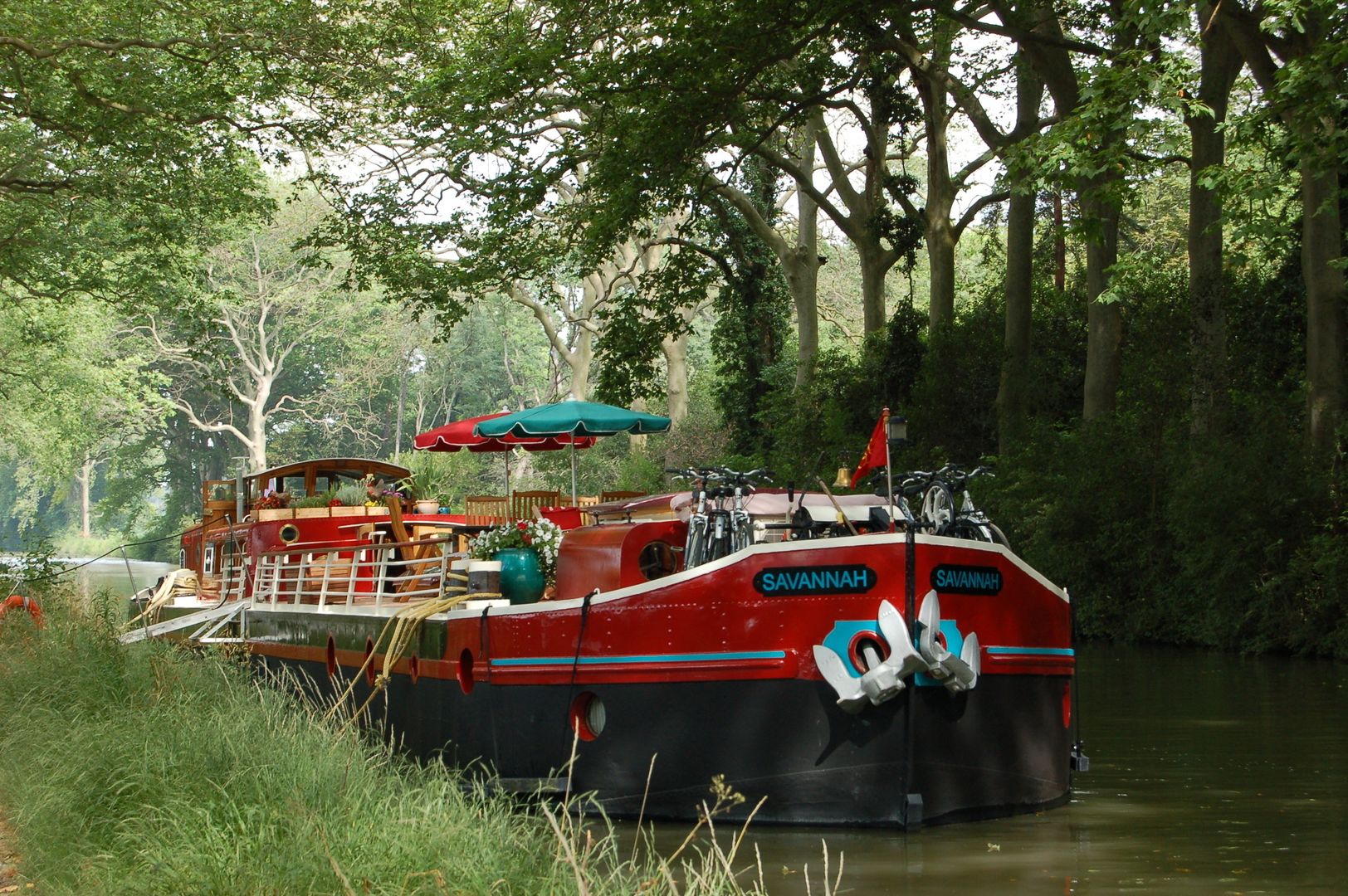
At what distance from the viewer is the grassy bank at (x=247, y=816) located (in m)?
6.65

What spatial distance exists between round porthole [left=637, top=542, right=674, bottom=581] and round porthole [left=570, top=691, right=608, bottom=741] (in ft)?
3.69

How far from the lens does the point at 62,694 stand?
12.8m

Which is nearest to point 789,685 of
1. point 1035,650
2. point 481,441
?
point 1035,650

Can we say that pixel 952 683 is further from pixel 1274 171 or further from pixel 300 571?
pixel 1274 171

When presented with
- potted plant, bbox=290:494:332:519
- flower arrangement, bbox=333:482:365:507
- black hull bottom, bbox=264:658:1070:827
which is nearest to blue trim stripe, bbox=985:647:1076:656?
black hull bottom, bbox=264:658:1070:827

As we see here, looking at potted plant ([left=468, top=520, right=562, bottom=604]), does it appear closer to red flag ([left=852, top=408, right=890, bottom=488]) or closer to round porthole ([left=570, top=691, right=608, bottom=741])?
round porthole ([left=570, top=691, right=608, bottom=741])

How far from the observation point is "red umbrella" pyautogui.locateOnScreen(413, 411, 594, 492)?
1956 cm

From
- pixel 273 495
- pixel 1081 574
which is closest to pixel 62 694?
pixel 273 495

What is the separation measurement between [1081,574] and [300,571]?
14571 mm

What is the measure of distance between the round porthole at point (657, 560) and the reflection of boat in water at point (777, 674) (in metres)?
0.01

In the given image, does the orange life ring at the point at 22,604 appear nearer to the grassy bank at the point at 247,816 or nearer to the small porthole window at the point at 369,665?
the small porthole window at the point at 369,665

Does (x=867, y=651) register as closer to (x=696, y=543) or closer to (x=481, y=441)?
(x=696, y=543)

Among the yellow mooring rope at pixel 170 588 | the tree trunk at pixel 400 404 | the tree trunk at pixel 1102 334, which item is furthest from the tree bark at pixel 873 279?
the tree trunk at pixel 400 404

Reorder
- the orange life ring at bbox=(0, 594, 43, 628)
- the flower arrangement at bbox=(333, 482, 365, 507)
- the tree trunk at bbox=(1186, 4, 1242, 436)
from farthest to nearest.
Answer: the tree trunk at bbox=(1186, 4, 1242, 436) < the orange life ring at bbox=(0, 594, 43, 628) < the flower arrangement at bbox=(333, 482, 365, 507)
